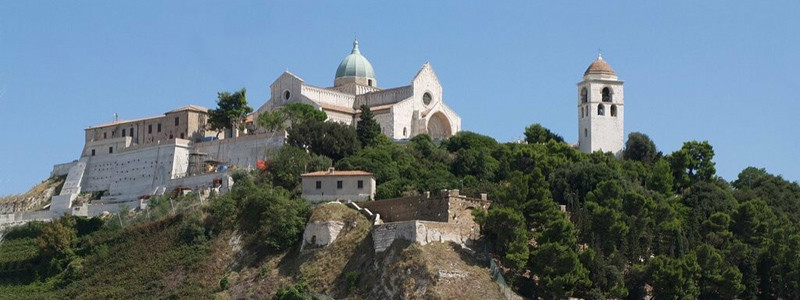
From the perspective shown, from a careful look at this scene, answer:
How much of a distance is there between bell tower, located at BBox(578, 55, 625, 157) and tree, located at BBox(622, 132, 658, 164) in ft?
2.90

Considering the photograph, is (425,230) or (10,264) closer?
(425,230)

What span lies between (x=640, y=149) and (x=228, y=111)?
782 inches

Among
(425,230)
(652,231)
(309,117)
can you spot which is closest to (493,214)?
(425,230)

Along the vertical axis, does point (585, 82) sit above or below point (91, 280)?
above

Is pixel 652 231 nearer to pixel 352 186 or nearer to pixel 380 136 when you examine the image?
pixel 352 186

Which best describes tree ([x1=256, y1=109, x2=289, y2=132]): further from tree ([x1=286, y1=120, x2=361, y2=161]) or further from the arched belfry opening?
the arched belfry opening

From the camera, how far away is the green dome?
8850 cm

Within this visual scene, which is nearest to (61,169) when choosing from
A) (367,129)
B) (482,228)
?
(367,129)

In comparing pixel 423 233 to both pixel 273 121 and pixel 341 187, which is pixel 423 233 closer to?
pixel 341 187

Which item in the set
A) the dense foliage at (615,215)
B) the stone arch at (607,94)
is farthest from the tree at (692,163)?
the stone arch at (607,94)

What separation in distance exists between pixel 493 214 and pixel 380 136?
19.4m

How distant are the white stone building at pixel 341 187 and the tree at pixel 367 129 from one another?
8677mm

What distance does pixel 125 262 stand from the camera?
68375 mm

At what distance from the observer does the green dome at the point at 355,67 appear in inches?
3484
